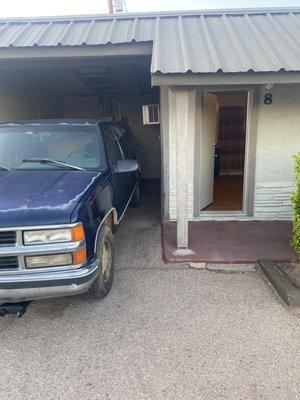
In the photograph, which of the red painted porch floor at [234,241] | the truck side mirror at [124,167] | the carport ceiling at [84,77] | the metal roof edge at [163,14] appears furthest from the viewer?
the carport ceiling at [84,77]

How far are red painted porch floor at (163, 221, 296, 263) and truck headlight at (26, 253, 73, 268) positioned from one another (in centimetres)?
190

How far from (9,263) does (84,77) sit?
5.85 m

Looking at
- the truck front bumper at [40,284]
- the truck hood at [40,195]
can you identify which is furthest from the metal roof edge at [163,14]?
the truck front bumper at [40,284]

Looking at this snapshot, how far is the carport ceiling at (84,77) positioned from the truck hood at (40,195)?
101 inches

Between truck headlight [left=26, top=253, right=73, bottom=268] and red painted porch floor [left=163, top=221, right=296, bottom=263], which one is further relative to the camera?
red painted porch floor [left=163, top=221, right=296, bottom=263]

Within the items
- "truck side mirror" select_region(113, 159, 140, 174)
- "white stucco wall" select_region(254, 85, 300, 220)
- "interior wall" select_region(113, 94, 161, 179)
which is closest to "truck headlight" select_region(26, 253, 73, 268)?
"truck side mirror" select_region(113, 159, 140, 174)

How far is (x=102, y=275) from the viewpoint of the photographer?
11.7ft

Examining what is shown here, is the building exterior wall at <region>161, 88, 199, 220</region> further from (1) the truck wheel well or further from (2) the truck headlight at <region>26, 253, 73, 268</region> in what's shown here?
(2) the truck headlight at <region>26, 253, 73, 268</region>

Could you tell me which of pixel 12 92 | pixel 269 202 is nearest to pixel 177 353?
pixel 269 202

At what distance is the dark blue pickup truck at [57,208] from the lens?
109 inches

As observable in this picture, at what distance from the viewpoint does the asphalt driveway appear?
7.97 feet

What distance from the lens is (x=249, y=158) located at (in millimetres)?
5699

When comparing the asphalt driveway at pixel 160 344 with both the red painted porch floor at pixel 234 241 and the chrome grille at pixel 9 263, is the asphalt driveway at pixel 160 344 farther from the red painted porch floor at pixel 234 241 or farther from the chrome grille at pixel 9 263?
the chrome grille at pixel 9 263

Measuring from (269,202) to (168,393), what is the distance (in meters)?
4.26
